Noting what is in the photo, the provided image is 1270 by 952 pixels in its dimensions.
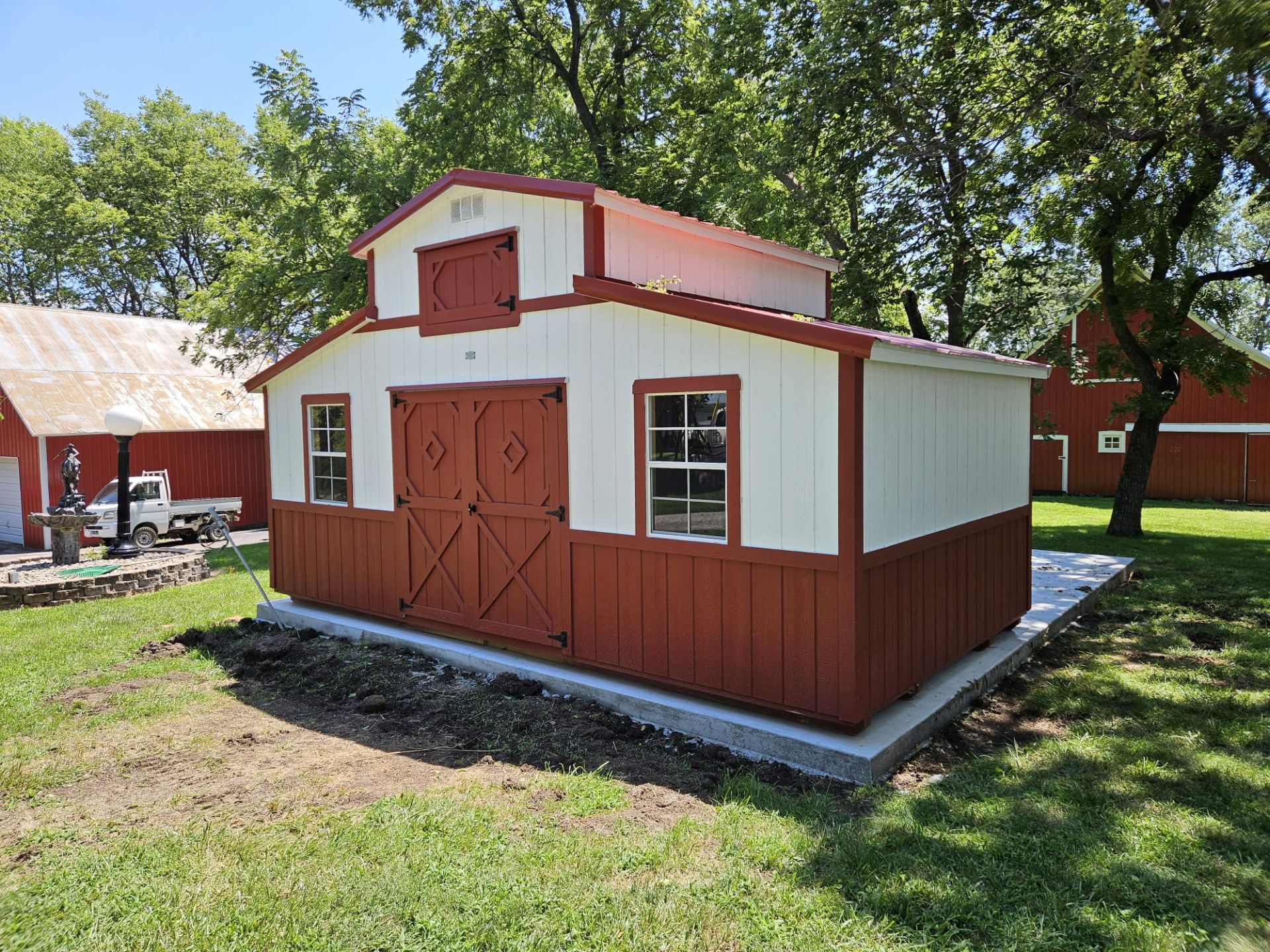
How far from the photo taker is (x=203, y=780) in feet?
16.9

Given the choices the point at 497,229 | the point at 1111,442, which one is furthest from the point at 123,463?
the point at 1111,442

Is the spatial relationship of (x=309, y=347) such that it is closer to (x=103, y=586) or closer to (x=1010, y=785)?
(x=103, y=586)

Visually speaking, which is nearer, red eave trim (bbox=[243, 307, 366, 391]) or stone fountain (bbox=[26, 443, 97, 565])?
red eave trim (bbox=[243, 307, 366, 391])

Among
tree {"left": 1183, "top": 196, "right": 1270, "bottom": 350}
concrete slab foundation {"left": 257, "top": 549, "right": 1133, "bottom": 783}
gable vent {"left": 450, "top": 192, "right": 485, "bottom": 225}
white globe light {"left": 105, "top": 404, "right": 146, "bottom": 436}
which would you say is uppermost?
tree {"left": 1183, "top": 196, "right": 1270, "bottom": 350}

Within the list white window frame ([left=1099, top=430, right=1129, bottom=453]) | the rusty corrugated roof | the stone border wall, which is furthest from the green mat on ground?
white window frame ([left=1099, top=430, right=1129, bottom=453])

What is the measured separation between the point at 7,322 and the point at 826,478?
2201 cm

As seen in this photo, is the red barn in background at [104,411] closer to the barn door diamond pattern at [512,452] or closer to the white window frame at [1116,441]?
the barn door diamond pattern at [512,452]

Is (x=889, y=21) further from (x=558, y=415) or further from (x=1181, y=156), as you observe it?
(x=558, y=415)

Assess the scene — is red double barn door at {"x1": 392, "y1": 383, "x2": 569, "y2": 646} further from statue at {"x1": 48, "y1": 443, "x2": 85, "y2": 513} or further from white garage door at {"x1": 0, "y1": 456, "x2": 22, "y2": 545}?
white garage door at {"x1": 0, "y1": 456, "x2": 22, "y2": 545}

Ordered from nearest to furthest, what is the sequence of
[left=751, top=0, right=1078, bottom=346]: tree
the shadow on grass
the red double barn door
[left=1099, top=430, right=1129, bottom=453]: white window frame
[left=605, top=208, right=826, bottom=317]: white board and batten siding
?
the shadow on grass → [left=605, top=208, right=826, bottom=317]: white board and batten siding → the red double barn door → [left=751, top=0, right=1078, bottom=346]: tree → [left=1099, top=430, right=1129, bottom=453]: white window frame

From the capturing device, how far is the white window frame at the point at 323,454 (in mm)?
8875

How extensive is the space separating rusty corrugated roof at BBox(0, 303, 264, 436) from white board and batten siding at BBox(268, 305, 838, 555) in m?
11.4

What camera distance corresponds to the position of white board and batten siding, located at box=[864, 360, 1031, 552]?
5.53 m

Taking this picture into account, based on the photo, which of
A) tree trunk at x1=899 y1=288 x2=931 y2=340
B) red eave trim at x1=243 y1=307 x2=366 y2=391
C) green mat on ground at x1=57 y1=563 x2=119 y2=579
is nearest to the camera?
red eave trim at x1=243 y1=307 x2=366 y2=391
